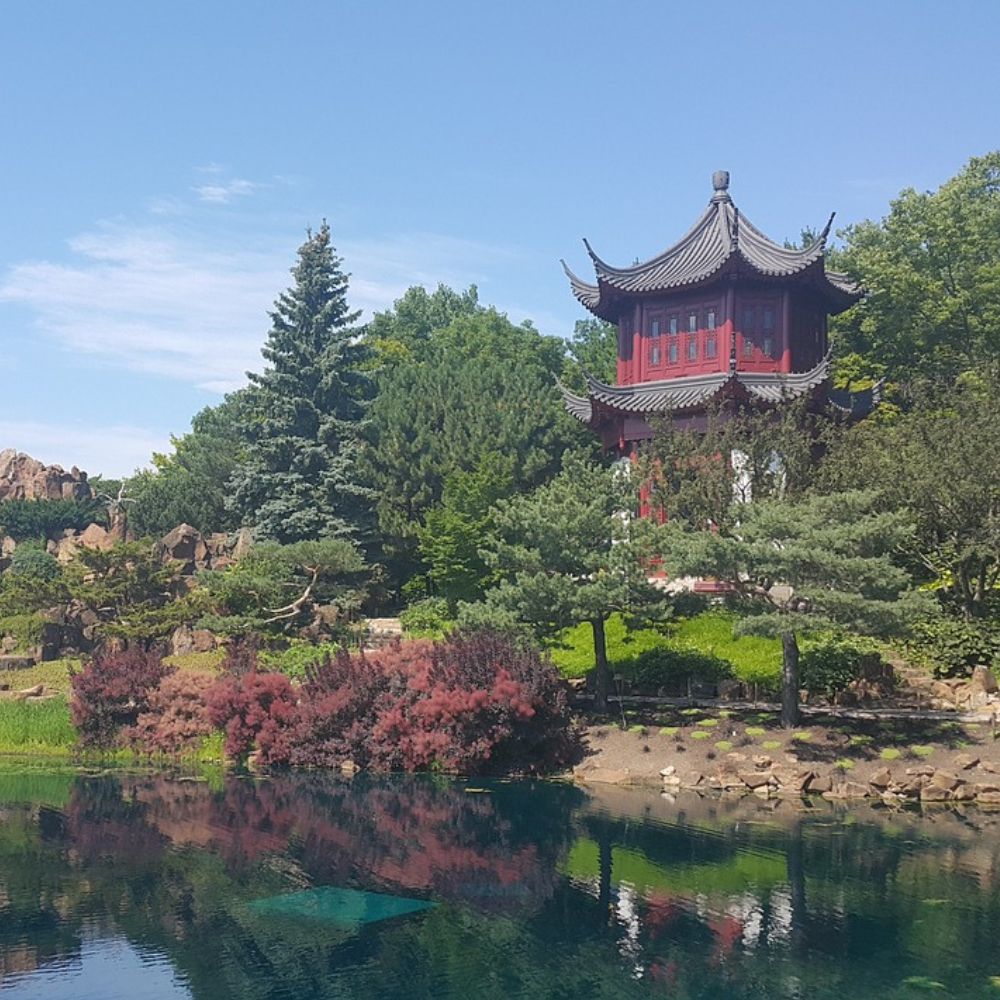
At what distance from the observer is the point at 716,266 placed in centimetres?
3403

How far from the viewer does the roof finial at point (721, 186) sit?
3756 centimetres

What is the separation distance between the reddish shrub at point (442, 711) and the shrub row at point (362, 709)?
0.02 m

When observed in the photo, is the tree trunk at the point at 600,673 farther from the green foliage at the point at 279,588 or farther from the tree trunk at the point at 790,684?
the green foliage at the point at 279,588

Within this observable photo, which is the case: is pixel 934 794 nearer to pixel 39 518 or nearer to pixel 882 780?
pixel 882 780

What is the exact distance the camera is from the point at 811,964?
40.0ft

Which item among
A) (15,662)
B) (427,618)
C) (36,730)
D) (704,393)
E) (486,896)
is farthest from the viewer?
(704,393)

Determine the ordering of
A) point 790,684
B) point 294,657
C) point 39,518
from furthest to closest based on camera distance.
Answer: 1. point 39,518
2. point 294,657
3. point 790,684

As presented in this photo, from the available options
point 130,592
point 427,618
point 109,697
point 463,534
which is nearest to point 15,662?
point 130,592

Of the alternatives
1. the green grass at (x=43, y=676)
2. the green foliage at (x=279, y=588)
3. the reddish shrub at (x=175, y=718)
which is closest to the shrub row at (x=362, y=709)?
the reddish shrub at (x=175, y=718)

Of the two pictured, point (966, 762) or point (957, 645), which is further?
point (957, 645)

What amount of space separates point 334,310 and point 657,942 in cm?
3105

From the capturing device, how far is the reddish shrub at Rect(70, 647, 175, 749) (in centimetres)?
2602

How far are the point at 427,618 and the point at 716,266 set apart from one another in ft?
45.4

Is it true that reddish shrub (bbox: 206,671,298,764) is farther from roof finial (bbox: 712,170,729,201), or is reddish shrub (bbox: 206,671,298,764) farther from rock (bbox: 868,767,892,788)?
roof finial (bbox: 712,170,729,201)
